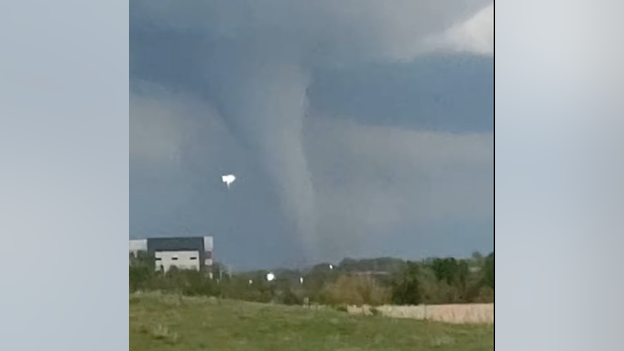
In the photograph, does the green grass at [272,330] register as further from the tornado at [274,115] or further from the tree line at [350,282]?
the tornado at [274,115]

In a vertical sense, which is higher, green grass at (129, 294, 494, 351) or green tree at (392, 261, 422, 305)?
green tree at (392, 261, 422, 305)

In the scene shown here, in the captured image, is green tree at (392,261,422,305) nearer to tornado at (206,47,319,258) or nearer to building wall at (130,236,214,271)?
tornado at (206,47,319,258)

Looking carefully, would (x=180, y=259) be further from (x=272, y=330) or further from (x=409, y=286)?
(x=409, y=286)

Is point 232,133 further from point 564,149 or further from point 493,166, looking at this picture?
point 564,149

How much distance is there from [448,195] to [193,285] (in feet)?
1.68

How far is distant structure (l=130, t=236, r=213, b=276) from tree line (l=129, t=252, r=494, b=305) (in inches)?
0.5

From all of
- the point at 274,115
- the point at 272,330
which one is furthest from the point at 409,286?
the point at 274,115

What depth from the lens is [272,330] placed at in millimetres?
1501

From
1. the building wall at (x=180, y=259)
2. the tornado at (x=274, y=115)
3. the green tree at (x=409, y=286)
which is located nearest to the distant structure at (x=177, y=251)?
the building wall at (x=180, y=259)

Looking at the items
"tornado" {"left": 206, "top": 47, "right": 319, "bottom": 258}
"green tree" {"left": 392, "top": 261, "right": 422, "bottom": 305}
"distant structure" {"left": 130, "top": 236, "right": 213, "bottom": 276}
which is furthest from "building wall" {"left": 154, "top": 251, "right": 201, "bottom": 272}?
"green tree" {"left": 392, "top": 261, "right": 422, "bottom": 305}

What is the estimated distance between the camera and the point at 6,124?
144 centimetres

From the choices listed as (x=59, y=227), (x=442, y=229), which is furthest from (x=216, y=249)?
(x=442, y=229)

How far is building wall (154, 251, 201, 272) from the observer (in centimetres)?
149

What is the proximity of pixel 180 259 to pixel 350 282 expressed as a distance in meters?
0.32
